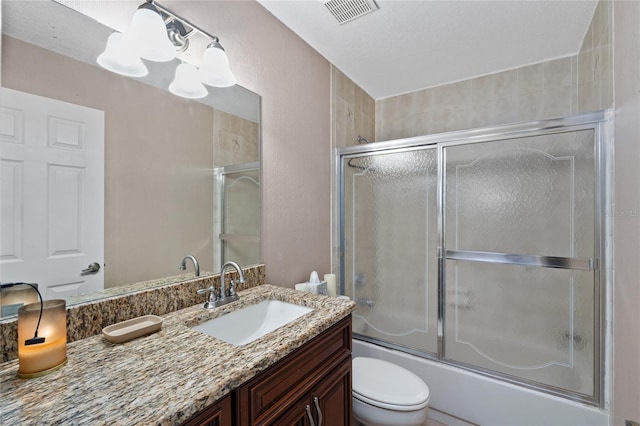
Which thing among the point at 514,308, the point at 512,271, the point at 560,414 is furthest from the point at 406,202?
the point at 560,414

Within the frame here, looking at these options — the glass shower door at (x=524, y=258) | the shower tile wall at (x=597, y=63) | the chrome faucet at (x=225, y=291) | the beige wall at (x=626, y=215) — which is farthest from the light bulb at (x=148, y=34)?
the shower tile wall at (x=597, y=63)

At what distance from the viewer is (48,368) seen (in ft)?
2.22

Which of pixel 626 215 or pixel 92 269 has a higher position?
pixel 626 215

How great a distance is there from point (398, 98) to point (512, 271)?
1785 mm

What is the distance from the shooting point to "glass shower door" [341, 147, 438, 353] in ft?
6.47

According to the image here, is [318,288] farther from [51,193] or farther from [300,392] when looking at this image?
[51,193]

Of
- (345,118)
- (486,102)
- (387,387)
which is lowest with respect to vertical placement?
(387,387)

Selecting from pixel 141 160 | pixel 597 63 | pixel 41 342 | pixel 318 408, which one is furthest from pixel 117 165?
pixel 597 63

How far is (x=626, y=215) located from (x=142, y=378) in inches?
70.5

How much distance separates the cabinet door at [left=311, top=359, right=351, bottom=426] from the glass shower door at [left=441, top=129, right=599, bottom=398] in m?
0.93

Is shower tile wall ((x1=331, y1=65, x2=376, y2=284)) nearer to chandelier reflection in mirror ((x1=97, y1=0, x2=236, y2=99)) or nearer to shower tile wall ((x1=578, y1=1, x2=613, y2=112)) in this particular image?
chandelier reflection in mirror ((x1=97, y1=0, x2=236, y2=99))

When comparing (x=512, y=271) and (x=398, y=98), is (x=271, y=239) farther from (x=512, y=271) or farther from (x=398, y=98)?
(x=398, y=98)

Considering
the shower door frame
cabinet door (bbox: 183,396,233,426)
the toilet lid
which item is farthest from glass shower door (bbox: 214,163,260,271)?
the shower door frame

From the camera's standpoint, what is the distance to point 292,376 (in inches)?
35.4
